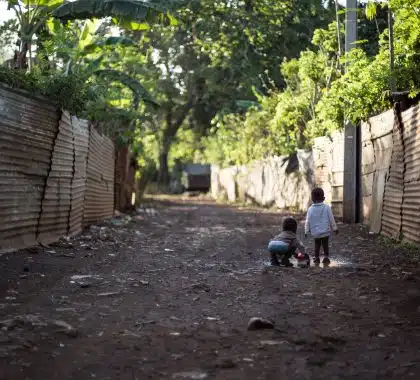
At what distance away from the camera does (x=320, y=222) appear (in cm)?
888

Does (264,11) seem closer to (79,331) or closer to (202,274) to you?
(202,274)

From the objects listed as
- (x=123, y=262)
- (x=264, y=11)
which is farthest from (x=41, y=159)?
Answer: (x=264, y=11)

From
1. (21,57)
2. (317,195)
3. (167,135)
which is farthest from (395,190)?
(167,135)

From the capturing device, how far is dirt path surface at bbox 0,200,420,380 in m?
3.85

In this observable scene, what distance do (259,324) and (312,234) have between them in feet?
14.0

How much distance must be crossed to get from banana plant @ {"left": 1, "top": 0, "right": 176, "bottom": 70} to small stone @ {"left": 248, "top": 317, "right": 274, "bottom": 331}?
10.1 metres

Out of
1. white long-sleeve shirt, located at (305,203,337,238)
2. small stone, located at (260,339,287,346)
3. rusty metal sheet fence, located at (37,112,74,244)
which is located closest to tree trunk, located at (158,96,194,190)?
rusty metal sheet fence, located at (37,112,74,244)

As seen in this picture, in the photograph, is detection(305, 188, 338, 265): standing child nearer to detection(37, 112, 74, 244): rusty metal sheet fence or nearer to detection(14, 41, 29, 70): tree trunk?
detection(37, 112, 74, 244): rusty metal sheet fence

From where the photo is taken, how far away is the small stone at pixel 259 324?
4.78 m

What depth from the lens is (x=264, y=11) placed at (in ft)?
85.8

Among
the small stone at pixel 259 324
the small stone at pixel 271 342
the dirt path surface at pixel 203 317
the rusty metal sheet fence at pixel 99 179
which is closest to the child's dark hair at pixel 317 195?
the dirt path surface at pixel 203 317

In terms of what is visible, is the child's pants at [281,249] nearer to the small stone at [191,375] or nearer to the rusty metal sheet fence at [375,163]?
the rusty metal sheet fence at [375,163]

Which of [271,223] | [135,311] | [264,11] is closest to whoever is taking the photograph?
[135,311]

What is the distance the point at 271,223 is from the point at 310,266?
898cm
